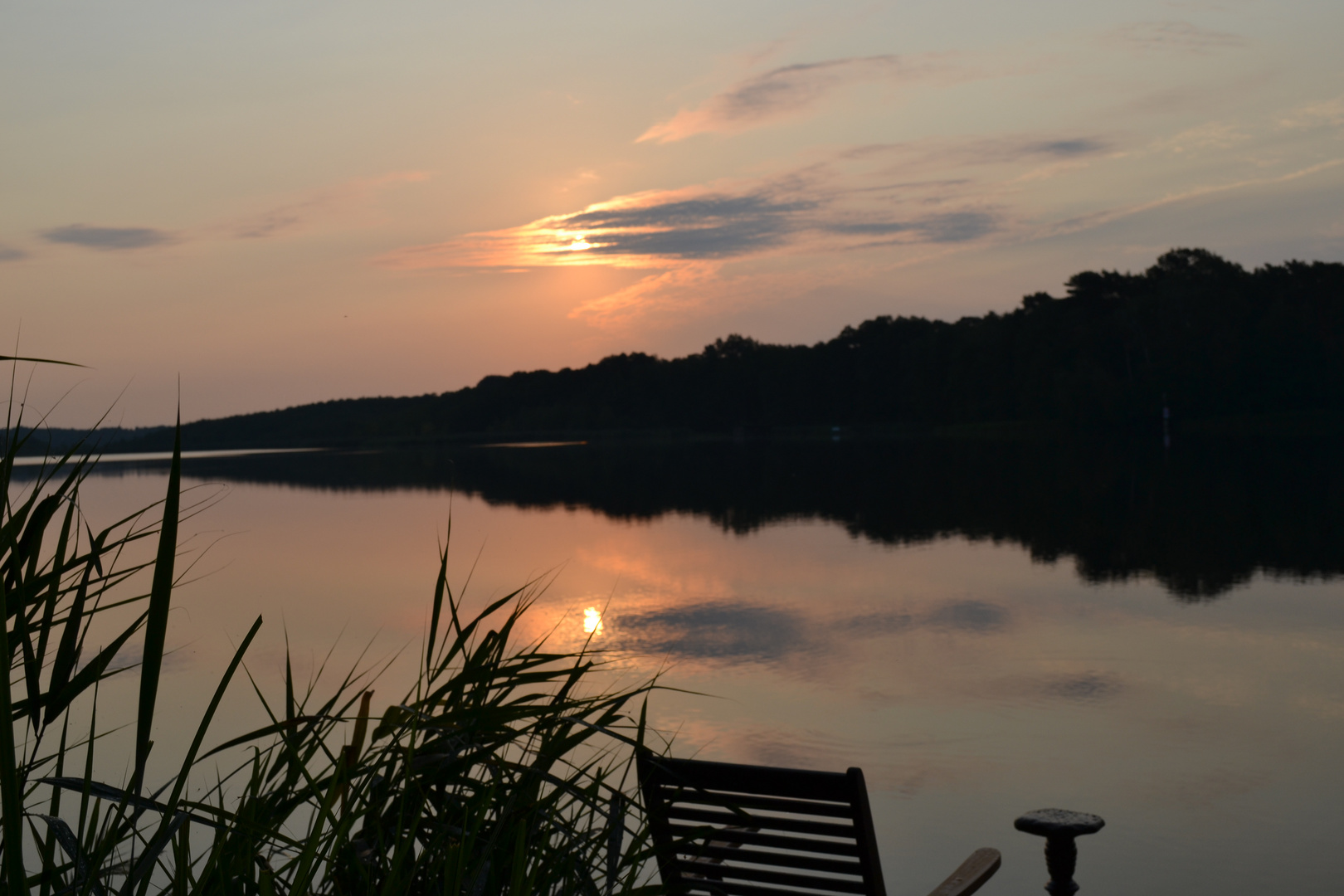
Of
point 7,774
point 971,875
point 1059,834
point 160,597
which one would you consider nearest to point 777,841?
point 971,875

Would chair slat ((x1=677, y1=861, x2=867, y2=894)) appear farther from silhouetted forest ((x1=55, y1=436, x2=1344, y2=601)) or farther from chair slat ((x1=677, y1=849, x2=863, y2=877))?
silhouetted forest ((x1=55, y1=436, x2=1344, y2=601))

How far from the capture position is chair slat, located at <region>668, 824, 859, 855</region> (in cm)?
285

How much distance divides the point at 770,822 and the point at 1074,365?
277 feet

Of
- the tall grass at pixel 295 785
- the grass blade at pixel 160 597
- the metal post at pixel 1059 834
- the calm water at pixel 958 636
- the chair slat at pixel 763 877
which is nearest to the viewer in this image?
the grass blade at pixel 160 597

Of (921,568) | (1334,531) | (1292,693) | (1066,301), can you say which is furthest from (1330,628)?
(1066,301)

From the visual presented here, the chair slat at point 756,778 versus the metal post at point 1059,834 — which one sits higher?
the chair slat at point 756,778

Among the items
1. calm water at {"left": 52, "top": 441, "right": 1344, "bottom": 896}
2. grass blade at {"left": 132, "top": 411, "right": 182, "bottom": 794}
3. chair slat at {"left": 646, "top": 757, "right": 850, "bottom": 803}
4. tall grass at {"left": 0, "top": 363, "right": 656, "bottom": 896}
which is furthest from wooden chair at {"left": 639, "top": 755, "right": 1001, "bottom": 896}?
grass blade at {"left": 132, "top": 411, "right": 182, "bottom": 794}

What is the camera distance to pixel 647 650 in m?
10.1

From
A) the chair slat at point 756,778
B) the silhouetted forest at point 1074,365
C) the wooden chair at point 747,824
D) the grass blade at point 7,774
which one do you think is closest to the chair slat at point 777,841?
the wooden chair at point 747,824

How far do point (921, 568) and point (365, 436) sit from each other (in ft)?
451

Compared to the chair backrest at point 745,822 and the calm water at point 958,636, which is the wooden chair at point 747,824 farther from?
the calm water at point 958,636

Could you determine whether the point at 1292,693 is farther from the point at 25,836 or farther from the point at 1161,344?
the point at 1161,344

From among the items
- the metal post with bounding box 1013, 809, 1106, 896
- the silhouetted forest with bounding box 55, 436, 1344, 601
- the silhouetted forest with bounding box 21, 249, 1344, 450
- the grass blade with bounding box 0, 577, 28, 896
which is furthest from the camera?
the silhouetted forest with bounding box 21, 249, 1344, 450

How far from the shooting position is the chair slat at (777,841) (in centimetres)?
285
